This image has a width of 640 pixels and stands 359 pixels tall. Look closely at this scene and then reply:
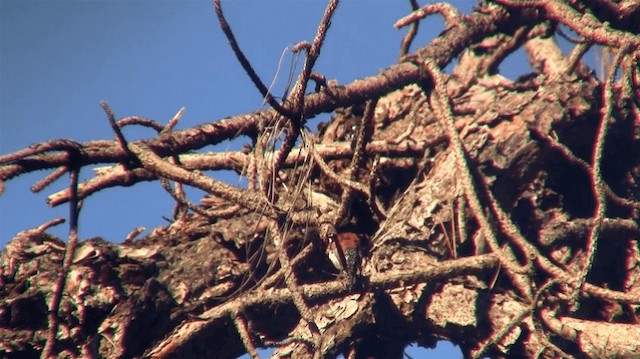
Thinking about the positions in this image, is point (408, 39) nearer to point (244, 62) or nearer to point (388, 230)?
point (388, 230)

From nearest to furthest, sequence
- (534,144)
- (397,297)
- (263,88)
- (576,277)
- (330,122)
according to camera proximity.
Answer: (263,88)
(576,277)
(397,297)
(534,144)
(330,122)

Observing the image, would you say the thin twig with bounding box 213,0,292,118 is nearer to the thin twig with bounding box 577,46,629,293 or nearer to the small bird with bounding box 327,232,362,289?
the small bird with bounding box 327,232,362,289

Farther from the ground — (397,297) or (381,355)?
(397,297)

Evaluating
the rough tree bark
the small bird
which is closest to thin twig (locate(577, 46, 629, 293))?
the rough tree bark

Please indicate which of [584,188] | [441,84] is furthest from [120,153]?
[584,188]

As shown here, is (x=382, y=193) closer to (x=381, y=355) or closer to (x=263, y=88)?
(x=381, y=355)

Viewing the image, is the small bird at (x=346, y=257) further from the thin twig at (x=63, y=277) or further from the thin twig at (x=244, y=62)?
the thin twig at (x=63, y=277)

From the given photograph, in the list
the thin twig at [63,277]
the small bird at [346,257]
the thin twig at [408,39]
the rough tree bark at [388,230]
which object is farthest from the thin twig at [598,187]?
the thin twig at [63,277]
